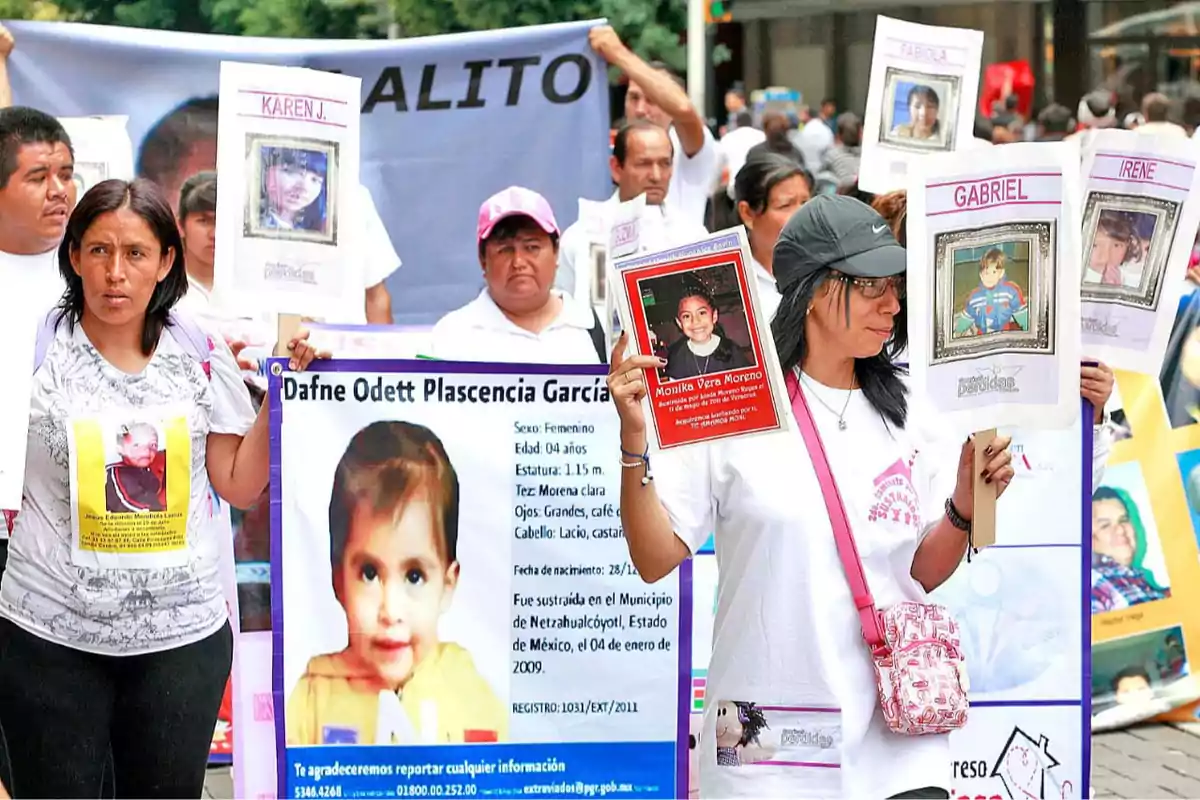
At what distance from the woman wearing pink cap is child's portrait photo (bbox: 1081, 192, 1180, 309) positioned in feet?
4.89

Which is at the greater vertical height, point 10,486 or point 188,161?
point 188,161

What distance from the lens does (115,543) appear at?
12.3 feet

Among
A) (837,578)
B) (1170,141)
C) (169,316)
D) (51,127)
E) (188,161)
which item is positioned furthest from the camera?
(188,161)

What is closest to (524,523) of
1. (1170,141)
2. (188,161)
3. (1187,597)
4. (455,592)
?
(455,592)

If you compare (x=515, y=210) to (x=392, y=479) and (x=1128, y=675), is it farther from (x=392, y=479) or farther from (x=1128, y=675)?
(x=1128, y=675)

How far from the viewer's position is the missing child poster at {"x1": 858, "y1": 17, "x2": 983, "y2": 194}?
600 cm

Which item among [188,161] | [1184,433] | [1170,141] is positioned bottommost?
[1184,433]

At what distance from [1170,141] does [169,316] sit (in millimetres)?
2305

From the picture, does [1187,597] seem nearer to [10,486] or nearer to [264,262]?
[264,262]

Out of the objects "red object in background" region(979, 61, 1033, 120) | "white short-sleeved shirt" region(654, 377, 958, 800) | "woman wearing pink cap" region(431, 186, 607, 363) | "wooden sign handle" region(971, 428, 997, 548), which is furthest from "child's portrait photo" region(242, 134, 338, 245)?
"red object in background" region(979, 61, 1033, 120)

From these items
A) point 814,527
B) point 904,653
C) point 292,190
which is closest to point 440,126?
point 292,190

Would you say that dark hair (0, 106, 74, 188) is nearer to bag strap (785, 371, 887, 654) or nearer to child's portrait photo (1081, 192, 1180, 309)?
bag strap (785, 371, 887, 654)

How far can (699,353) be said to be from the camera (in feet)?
10.9

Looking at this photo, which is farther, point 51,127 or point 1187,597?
point 1187,597
